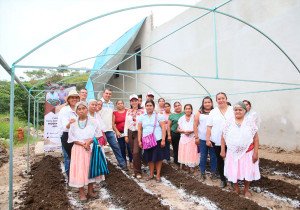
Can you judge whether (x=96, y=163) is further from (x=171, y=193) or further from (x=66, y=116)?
(x=171, y=193)

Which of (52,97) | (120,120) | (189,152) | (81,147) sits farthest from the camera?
(52,97)

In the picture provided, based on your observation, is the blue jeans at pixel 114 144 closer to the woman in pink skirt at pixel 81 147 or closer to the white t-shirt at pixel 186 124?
the white t-shirt at pixel 186 124

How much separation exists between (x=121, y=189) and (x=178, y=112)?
219 centimetres

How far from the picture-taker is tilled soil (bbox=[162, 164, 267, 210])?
3.31 metres

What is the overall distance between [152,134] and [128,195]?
1203 millimetres

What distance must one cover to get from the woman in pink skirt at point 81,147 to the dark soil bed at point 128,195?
48 cm

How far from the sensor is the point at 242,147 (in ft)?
12.4

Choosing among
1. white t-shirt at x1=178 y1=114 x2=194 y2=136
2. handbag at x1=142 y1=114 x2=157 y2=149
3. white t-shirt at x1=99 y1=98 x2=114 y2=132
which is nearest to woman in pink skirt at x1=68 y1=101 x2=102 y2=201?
handbag at x1=142 y1=114 x2=157 y2=149

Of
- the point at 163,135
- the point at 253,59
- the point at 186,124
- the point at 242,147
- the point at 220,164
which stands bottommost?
the point at 220,164

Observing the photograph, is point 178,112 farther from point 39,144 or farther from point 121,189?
point 39,144

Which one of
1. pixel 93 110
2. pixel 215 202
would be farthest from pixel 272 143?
pixel 93 110

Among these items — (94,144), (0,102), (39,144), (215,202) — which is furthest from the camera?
(0,102)

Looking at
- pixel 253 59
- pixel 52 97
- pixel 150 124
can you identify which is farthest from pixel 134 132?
pixel 253 59

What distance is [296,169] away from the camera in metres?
5.50
